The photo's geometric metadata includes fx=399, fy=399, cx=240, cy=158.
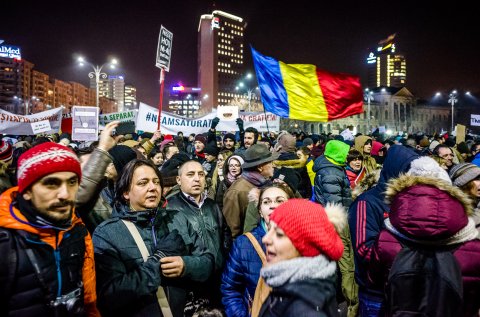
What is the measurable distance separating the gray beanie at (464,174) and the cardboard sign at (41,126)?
13.0 meters

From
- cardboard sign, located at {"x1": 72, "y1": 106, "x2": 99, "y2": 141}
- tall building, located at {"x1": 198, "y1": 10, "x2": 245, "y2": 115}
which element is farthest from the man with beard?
tall building, located at {"x1": 198, "y1": 10, "x2": 245, "y2": 115}

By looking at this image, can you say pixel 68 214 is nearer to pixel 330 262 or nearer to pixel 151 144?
pixel 330 262

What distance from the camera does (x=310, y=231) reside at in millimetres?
2078

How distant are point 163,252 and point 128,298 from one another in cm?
39

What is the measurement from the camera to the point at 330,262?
6.91ft

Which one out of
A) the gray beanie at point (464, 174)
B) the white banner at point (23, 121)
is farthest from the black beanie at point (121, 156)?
the white banner at point (23, 121)

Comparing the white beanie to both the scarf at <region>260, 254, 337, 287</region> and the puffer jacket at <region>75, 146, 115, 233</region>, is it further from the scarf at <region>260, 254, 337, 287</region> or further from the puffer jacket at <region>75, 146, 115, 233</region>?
the puffer jacket at <region>75, 146, 115, 233</region>

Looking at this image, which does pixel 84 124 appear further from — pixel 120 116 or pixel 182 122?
pixel 120 116

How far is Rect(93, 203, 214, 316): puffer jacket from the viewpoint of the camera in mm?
2672

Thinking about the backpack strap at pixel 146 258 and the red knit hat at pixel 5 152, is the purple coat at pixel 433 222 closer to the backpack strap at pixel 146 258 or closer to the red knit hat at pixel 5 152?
the backpack strap at pixel 146 258

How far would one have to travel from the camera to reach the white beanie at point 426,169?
9.48 ft

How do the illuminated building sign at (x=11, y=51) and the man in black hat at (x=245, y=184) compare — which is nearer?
the man in black hat at (x=245, y=184)

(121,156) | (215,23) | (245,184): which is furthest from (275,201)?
(215,23)

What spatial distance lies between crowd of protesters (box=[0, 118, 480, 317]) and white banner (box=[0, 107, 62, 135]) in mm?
10611
